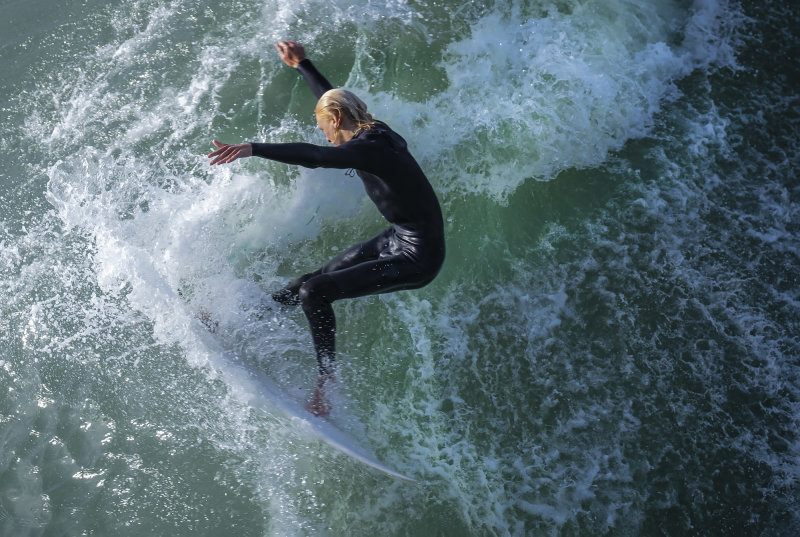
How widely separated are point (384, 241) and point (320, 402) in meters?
1.07

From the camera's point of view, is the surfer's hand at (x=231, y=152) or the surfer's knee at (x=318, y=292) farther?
the surfer's knee at (x=318, y=292)

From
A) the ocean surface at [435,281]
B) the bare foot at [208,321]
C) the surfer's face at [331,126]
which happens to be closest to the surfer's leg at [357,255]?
the ocean surface at [435,281]

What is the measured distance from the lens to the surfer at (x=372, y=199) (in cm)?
326

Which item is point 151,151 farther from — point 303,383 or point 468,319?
point 468,319

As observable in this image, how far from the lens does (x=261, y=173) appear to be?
515cm

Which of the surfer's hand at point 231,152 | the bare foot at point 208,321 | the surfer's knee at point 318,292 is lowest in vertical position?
the bare foot at point 208,321

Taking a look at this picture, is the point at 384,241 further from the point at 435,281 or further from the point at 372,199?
the point at 435,281

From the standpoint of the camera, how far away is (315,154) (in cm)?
310

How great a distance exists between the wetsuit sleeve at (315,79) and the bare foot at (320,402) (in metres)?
1.73

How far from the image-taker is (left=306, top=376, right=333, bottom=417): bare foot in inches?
163

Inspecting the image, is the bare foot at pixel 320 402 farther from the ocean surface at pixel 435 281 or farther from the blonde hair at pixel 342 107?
the blonde hair at pixel 342 107

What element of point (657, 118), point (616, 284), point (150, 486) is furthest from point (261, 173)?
point (657, 118)

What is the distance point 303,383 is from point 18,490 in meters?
1.83

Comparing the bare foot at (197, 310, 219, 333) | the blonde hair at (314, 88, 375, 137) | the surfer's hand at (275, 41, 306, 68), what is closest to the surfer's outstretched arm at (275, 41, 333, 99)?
the surfer's hand at (275, 41, 306, 68)
